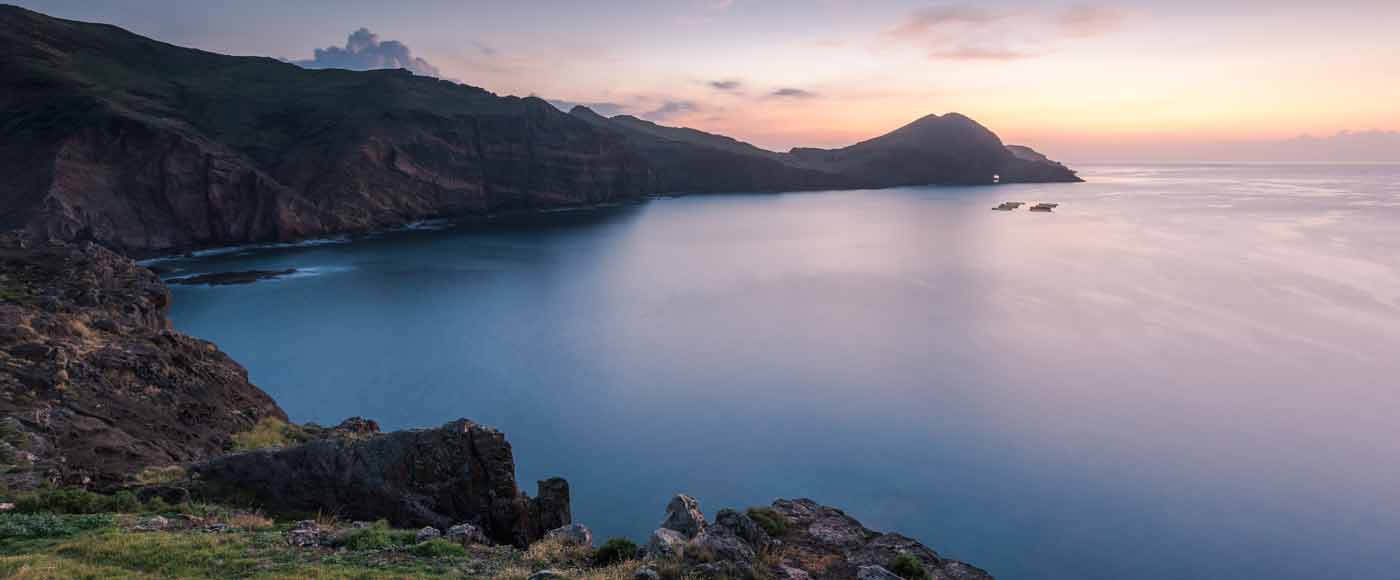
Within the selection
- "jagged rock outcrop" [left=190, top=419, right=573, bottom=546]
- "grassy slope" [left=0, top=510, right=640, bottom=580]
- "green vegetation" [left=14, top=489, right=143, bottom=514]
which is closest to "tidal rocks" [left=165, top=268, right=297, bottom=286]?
"jagged rock outcrop" [left=190, top=419, right=573, bottom=546]

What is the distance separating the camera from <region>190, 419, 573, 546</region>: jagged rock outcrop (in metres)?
16.4

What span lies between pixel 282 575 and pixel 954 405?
35.5m

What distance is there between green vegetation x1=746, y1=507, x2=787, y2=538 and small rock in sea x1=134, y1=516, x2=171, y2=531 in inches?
495

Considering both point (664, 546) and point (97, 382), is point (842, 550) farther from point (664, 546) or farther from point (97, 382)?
point (97, 382)

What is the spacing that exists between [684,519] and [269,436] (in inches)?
656

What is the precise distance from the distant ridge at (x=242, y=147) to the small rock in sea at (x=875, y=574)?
90143mm

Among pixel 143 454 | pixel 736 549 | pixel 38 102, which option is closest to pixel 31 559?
pixel 143 454

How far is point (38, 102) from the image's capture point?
291ft

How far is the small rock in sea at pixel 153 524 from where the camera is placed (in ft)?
41.1

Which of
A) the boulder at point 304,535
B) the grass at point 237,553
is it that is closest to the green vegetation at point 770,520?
the grass at point 237,553

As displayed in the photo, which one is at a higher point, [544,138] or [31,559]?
[544,138]

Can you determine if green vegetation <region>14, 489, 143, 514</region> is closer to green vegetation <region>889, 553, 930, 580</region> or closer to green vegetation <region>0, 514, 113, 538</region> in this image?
green vegetation <region>0, 514, 113, 538</region>

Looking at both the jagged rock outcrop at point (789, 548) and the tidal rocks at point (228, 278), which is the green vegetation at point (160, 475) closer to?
the jagged rock outcrop at point (789, 548)

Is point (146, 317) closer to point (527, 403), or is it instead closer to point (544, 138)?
point (527, 403)
